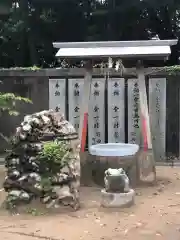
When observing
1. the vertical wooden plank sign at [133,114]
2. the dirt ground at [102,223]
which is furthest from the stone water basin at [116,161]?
the vertical wooden plank sign at [133,114]

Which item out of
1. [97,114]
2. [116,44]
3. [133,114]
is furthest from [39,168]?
[133,114]

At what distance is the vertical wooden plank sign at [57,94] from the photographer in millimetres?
9055

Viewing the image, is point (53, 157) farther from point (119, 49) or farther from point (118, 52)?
point (119, 49)

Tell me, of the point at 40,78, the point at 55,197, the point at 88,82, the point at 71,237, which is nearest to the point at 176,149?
the point at 88,82

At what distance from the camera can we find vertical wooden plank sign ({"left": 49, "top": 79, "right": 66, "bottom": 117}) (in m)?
9.05

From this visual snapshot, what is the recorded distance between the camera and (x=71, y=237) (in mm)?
4387

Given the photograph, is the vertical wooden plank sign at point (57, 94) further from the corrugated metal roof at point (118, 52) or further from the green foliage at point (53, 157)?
the green foliage at point (53, 157)

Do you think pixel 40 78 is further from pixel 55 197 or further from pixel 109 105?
pixel 55 197

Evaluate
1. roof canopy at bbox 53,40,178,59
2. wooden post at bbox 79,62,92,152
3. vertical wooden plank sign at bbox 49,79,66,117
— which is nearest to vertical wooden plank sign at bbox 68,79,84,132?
vertical wooden plank sign at bbox 49,79,66,117

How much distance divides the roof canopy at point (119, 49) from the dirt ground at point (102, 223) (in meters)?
2.32

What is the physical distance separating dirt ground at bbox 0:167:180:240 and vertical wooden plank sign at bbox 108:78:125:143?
2851mm

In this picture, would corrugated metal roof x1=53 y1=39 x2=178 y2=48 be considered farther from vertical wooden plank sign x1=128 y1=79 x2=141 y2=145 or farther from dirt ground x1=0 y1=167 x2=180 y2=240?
dirt ground x1=0 y1=167 x2=180 y2=240

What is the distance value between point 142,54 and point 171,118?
2.58 metres

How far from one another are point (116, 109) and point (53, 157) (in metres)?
3.59
